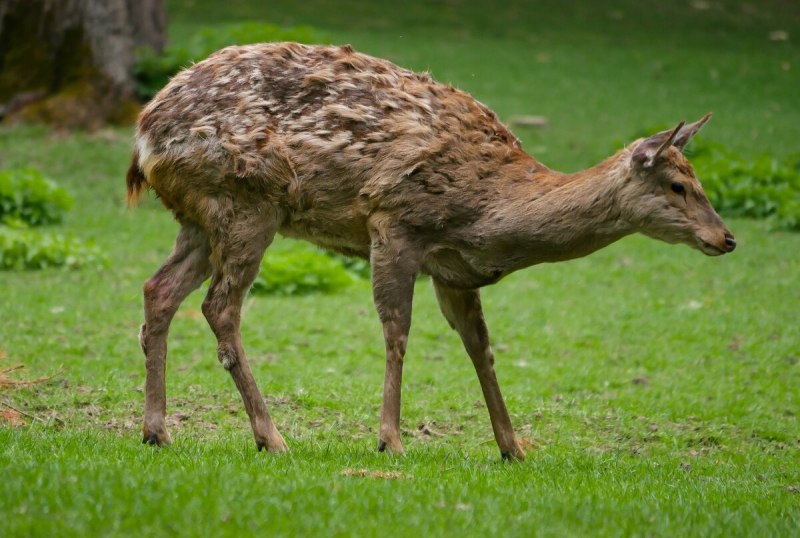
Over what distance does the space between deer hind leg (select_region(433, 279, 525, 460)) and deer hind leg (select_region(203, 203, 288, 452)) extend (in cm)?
113

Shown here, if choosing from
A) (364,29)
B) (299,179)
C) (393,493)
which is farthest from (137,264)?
(364,29)

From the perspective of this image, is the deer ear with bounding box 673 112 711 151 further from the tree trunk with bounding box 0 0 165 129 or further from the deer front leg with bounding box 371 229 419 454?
the tree trunk with bounding box 0 0 165 129

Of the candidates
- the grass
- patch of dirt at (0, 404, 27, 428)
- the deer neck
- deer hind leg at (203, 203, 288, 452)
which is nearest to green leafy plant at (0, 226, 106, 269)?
the grass

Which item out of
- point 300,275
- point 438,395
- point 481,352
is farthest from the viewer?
point 300,275

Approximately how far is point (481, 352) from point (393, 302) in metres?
0.69

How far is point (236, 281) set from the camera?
7156 millimetres

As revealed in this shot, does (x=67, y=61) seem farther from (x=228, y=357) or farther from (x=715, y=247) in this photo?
(x=715, y=247)

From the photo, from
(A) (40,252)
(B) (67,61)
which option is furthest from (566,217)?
(B) (67,61)

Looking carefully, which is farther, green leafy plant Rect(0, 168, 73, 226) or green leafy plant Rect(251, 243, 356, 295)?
green leafy plant Rect(0, 168, 73, 226)

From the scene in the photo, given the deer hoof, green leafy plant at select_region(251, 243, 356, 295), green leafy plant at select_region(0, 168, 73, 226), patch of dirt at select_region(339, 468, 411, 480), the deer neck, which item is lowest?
green leafy plant at select_region(0, 168, 73, 226)

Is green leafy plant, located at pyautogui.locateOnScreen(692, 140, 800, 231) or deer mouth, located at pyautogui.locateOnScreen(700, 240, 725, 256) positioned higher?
deer mouth, located at pyautogui.locateOnScreen(700, 240, 725, 256)

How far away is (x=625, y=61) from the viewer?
25.0 m

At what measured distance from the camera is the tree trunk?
1770 cm

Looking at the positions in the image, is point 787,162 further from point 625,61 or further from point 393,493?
point 393,493
